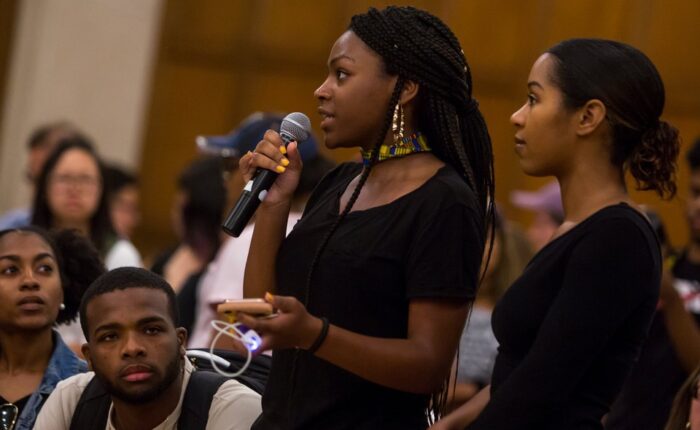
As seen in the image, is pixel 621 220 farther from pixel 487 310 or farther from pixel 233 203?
pixel 487 310

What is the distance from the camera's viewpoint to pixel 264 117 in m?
5.77

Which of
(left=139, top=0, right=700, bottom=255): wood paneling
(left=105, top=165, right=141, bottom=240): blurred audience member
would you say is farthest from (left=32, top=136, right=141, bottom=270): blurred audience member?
(left=139, top=0, right=700, bottom=255): wood paneling

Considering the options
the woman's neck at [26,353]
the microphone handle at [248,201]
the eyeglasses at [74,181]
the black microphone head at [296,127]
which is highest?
→ the black microphone head at [296,127]

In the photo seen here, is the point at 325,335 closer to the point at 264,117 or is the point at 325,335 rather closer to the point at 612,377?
the point at 612,377

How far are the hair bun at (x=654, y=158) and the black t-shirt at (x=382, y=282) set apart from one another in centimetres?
38

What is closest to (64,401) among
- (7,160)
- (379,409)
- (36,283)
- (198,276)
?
(36,283)

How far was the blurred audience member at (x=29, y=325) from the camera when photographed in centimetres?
452

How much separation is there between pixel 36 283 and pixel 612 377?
1953 mm

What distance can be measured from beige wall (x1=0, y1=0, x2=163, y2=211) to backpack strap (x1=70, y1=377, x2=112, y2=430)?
5237mm

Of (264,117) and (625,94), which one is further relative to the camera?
(264,117)

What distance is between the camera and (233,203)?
16.7 ft

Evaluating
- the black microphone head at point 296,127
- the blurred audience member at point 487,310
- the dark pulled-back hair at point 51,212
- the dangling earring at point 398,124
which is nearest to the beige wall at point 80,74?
the dark pulled-back hair at point 51,212

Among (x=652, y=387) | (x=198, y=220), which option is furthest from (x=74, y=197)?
(x=652, y=387)

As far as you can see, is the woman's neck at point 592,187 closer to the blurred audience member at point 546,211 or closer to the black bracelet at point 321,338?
the black bracelet at point 321,338
